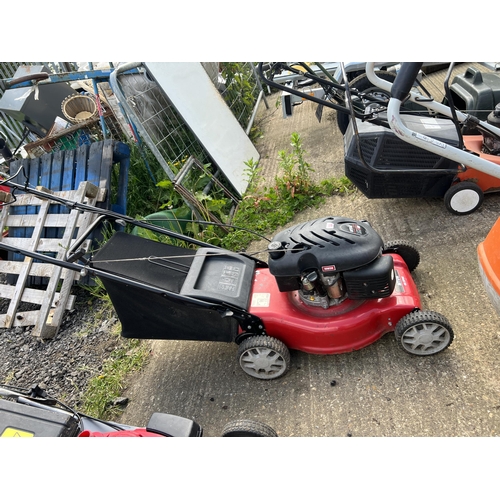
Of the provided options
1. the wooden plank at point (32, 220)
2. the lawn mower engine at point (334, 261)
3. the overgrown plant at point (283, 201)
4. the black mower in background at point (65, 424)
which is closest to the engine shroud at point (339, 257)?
the lawn mower engine at point (334, 261)

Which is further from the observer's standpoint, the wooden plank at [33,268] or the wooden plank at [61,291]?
the wooden plank at [33,268]

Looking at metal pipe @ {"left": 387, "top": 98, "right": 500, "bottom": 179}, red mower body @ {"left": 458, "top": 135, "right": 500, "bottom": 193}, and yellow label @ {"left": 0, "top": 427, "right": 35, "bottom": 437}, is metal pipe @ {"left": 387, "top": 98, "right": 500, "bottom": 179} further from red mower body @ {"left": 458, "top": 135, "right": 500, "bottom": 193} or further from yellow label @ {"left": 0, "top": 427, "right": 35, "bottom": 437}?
yellow label @ {"left": 0, "top": 427, "right": 35, "bottom": 437}

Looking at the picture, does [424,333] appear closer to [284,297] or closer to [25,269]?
[284,297]

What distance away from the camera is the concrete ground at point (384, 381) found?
2029 millimetres

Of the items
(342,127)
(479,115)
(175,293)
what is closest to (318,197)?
(342,127)

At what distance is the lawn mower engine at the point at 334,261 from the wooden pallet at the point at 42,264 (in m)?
1.98

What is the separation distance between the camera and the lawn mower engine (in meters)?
2.02

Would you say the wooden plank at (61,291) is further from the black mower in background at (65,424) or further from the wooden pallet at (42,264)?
the black mower in background at (65,424)

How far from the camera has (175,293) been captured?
216 centimetres

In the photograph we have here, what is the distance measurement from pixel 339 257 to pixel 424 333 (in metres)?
0.63

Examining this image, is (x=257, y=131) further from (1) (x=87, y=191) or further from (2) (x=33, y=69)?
(2) (x=33, y=69)

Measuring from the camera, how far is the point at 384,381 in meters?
2.21

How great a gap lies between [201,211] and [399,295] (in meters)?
2.01

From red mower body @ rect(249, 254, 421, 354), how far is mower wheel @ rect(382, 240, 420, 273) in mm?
282
